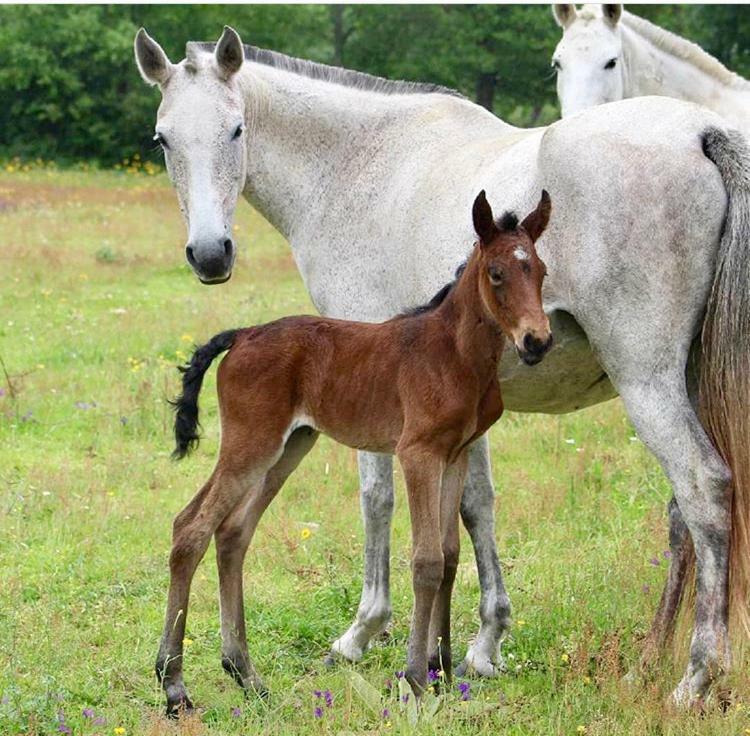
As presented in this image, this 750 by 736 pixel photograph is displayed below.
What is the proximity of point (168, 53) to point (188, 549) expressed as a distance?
3145 cm

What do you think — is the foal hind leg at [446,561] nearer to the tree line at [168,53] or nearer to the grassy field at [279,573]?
the grassy field at [279,573]

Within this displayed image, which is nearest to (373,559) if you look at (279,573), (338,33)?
(279,573)

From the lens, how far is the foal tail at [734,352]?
405cm

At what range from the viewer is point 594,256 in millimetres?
A: 4137

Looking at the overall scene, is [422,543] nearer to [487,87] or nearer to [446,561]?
[446,561]

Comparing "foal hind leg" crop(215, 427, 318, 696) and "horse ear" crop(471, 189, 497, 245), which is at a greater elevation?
"horse ear" crop(471, 189, 497, 245)

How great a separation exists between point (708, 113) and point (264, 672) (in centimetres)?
279

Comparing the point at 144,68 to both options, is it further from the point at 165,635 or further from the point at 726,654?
the point at 726,654

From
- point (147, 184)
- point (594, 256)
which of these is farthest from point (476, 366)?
point (147, 184)

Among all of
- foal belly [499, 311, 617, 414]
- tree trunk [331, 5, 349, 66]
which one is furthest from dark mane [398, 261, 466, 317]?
tree trunk [331, 5, 349, 66]

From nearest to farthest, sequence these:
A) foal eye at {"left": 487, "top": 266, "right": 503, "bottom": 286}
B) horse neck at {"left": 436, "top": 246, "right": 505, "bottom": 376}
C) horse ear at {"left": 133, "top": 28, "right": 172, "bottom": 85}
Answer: foal eye at {"left": 487, "top": 266, "right": 503, "bottom": 286}, horse neck at {"left": 436, "top": 246, "right": 505, "bottom": 376}, horse ear at {"left": 133, "top": 28, "right": 172, "bottom": 85}

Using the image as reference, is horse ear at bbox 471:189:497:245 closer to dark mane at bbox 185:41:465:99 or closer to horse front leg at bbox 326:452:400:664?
horse front leg at bbox 326:452:400:664

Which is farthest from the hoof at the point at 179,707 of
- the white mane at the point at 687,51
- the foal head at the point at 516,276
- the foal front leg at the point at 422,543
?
the white mane at the point at 687,51

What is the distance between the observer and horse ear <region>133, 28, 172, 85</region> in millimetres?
4797
